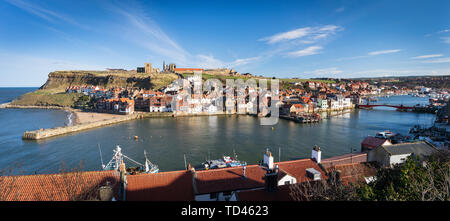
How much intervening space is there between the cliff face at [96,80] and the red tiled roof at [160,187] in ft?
252

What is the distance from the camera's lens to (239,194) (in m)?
7.02

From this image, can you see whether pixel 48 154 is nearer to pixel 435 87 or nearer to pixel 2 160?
pixel 2 160

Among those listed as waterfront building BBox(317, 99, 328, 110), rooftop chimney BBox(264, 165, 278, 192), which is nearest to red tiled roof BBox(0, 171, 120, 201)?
rooftop chimney BBox(264, 165, 278, 192)

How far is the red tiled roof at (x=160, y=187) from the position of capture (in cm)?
775

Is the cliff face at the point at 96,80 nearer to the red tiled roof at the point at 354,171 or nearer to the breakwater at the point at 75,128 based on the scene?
the breakwater at the point at 75,128

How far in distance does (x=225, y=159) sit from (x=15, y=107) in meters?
70.8

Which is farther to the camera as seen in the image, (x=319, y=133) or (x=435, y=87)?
(x=435, y=87)

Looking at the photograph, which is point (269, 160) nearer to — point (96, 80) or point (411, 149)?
point (411, 149)

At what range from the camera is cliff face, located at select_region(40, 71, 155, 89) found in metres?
88.4

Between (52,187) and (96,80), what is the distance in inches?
4030

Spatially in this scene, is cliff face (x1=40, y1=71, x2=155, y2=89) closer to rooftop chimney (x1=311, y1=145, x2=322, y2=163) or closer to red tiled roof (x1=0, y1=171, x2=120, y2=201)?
Result: red tiled roof (x1=0, y1=171, x2=120, y2=201)
